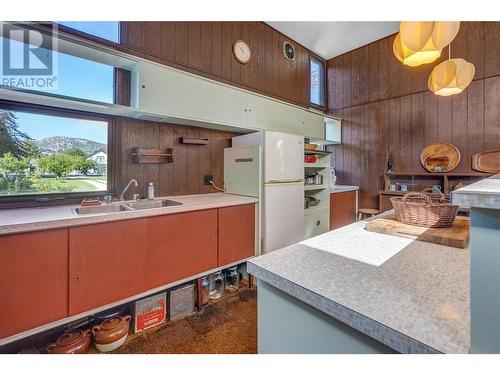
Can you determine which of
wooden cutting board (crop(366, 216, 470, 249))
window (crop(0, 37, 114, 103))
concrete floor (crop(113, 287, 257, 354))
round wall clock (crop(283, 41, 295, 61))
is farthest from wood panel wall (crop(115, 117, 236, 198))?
wooden cutting board (crop(366, 216, 470, 249))

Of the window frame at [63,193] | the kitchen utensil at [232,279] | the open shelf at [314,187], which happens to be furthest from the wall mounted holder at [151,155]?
the open shelf at [314,187]

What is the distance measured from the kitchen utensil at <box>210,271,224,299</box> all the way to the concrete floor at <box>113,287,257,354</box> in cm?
13

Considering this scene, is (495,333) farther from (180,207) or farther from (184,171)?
(184,171)

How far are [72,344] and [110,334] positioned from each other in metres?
0.21

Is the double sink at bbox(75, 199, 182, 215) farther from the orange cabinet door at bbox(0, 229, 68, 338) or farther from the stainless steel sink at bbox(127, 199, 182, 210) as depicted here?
the orange cabinet door at bbox(0, 229, 68, 338)

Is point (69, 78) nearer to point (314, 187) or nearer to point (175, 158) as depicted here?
point (175, 158)

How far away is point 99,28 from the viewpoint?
6.55ft

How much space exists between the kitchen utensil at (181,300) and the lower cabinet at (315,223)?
1.71m

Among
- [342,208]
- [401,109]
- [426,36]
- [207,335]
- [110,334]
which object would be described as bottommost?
[207,335]

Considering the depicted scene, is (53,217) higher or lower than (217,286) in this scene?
higher

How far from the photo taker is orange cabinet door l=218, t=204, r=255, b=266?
2.11 metres

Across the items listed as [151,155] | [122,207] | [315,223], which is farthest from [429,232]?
[315,223]
